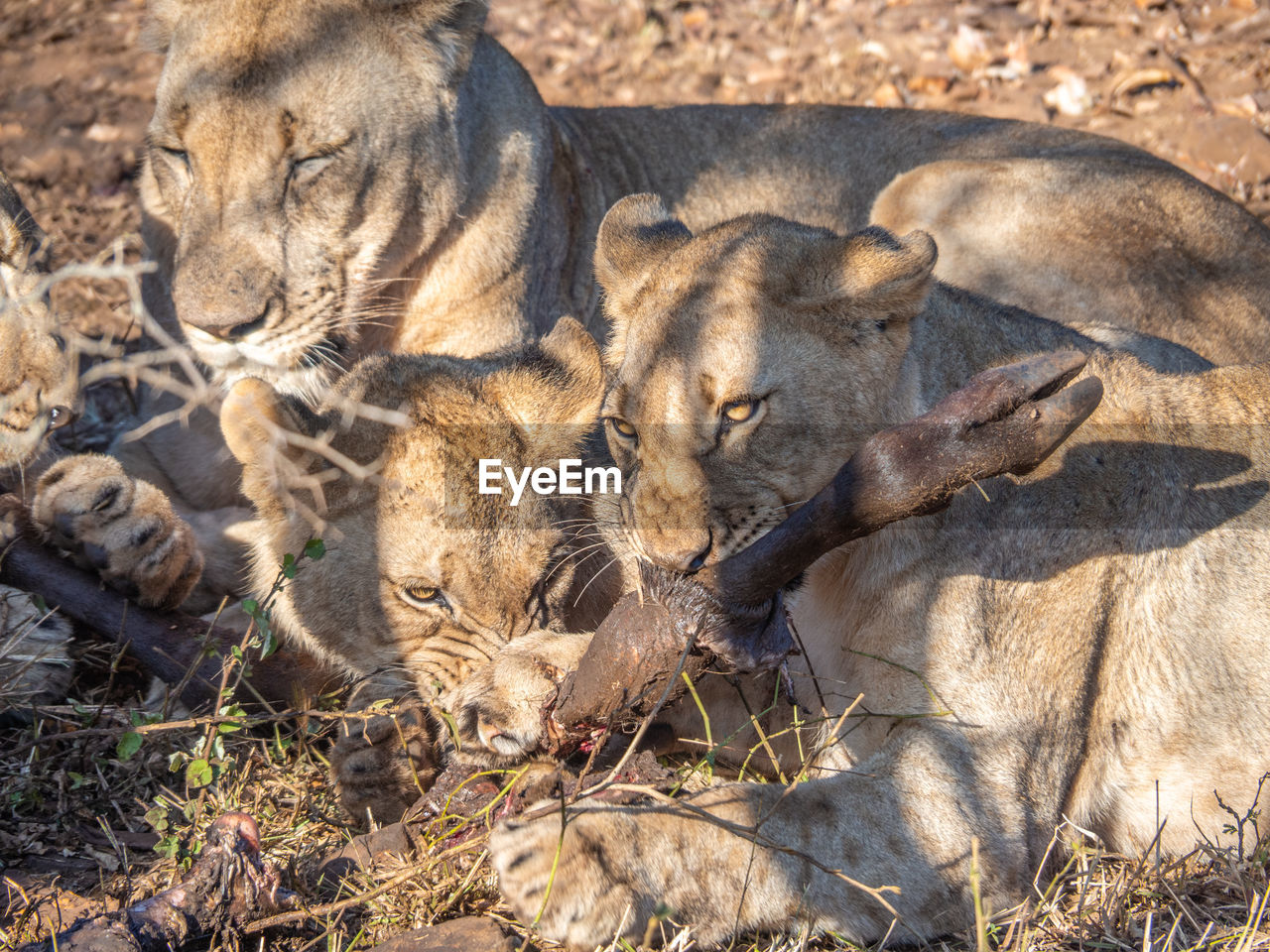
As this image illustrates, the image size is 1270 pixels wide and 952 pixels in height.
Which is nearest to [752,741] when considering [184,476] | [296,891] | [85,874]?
[296,891]

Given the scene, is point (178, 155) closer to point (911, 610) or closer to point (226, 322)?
point (226, 322)

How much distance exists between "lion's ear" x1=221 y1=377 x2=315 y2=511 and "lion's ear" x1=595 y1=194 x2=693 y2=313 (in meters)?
0.89

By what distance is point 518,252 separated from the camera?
509 centimetres

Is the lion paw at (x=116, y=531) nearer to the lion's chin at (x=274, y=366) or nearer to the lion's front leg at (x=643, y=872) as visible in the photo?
the lion's chin at (x=274, y=366)

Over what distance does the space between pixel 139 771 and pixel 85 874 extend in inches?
19.6

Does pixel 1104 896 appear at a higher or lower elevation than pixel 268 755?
higher

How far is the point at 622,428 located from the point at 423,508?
55 cm

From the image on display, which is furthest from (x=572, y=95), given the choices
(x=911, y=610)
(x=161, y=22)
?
(x=911, y=610)

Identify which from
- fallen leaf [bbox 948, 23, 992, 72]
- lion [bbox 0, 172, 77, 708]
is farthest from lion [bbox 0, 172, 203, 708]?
fallen leaf [bbox 948, 23, 992, 72]

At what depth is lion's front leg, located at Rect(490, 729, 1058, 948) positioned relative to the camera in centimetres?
270

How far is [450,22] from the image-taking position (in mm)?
4805

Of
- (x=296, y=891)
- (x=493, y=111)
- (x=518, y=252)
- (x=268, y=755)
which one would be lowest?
(x=268, y=755)

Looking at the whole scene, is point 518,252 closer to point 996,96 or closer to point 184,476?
point 184,476

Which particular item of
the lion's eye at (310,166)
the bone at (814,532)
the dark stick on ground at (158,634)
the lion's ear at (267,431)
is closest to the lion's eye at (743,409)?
the bone at (814,532)
